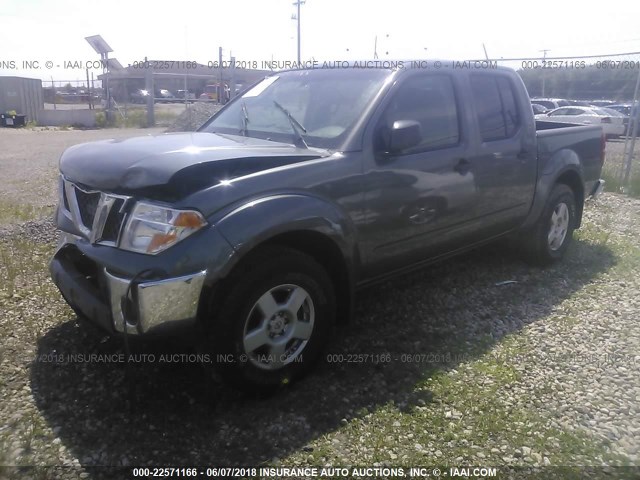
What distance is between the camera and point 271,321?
312cm

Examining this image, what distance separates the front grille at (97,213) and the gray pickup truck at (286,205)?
0.04 ft

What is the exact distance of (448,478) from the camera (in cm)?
260

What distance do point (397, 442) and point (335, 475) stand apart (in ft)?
1.32

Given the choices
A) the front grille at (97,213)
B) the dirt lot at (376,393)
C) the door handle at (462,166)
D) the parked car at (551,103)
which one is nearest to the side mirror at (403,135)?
the door handle at (462,166)

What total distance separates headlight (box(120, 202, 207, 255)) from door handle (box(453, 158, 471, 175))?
2.16m

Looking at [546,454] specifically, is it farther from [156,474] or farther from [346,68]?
[346,68]

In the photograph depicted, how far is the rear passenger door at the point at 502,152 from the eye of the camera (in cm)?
445

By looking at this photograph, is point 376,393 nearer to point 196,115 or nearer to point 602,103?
point 196,115

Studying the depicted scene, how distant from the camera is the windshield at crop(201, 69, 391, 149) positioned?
3.75 meters

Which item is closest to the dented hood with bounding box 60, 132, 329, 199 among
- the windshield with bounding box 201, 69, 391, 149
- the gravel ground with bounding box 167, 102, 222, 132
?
the windshield with bounding box 201, 69, 391, 149

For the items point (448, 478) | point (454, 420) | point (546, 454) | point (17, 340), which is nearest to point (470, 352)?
point (454, 420)

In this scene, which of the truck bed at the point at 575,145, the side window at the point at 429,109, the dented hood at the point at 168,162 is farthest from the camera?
the truck bed at the point at 575,145

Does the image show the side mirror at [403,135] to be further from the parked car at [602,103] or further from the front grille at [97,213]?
the parked car at [602,103]

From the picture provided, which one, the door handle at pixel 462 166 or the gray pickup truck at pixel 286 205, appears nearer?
the gray pickup truck at pixel 286 205
